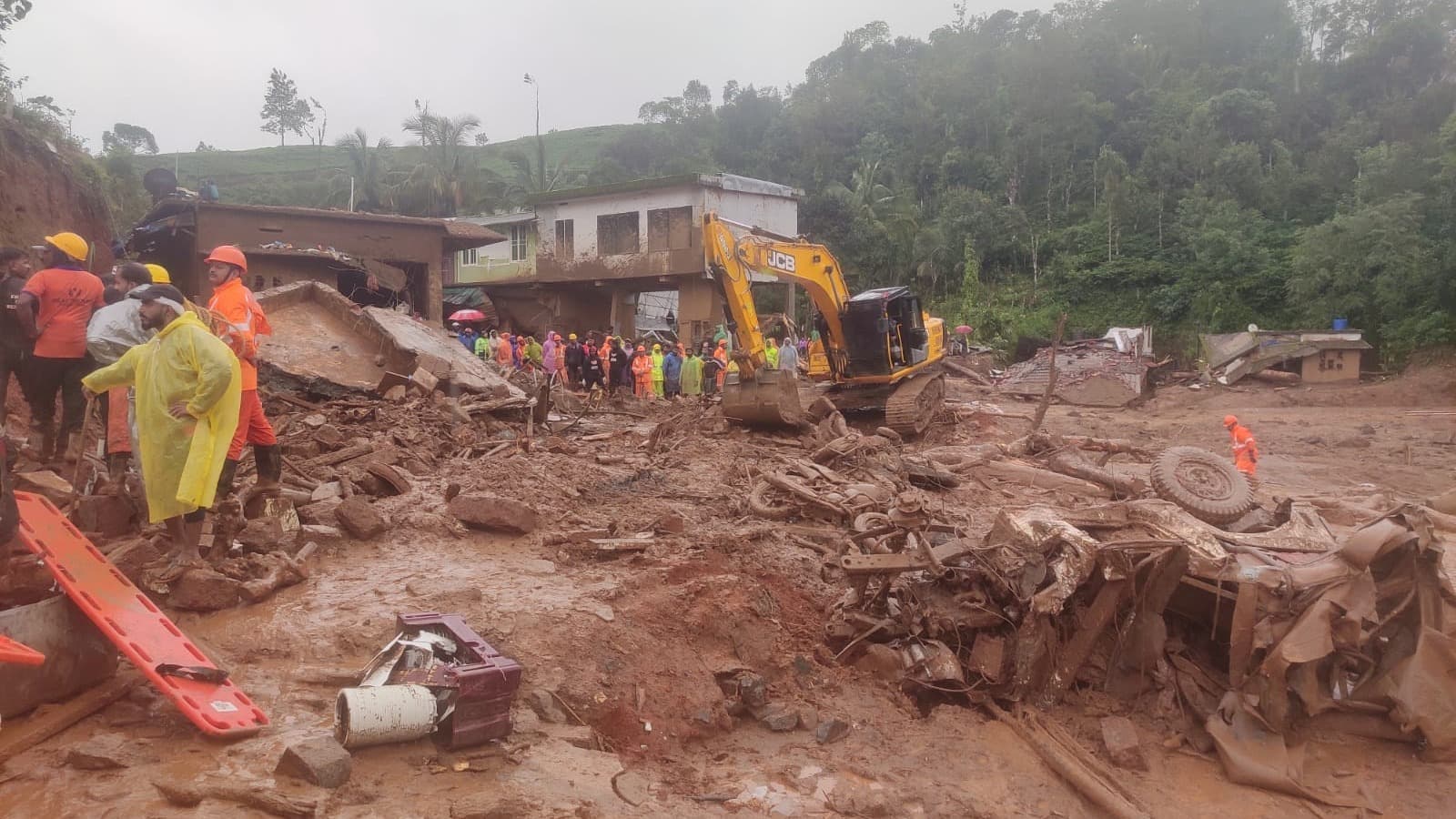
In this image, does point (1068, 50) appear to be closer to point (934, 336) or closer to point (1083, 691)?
point (934, 336)

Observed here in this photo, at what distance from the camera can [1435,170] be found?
86.2ft

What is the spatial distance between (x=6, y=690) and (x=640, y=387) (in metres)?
17.0

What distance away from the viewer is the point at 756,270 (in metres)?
12.7

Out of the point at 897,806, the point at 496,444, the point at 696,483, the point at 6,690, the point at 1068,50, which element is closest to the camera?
the point at 6,690

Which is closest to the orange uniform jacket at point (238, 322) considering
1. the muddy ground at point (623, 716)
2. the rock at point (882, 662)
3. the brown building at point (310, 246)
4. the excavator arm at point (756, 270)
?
the muddy ground at point (623, 716)

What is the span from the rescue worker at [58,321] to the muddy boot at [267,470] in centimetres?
188

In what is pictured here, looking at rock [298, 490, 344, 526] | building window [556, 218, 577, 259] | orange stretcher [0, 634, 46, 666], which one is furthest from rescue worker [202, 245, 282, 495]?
building window [556, 218, 577, 259]

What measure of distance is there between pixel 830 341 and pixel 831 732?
33.1 ft

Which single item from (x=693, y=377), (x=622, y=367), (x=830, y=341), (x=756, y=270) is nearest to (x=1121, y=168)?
(x=693, y=377)

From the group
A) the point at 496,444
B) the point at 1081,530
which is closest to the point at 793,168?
the point at 496,444

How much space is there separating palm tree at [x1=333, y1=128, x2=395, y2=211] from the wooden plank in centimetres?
4648

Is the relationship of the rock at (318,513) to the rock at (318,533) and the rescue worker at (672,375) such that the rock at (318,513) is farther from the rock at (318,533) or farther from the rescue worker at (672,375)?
the rescue worker at (672,375)

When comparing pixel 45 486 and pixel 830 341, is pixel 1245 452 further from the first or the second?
pixel 45 486

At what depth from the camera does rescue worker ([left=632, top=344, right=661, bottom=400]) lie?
20234 millimetres
